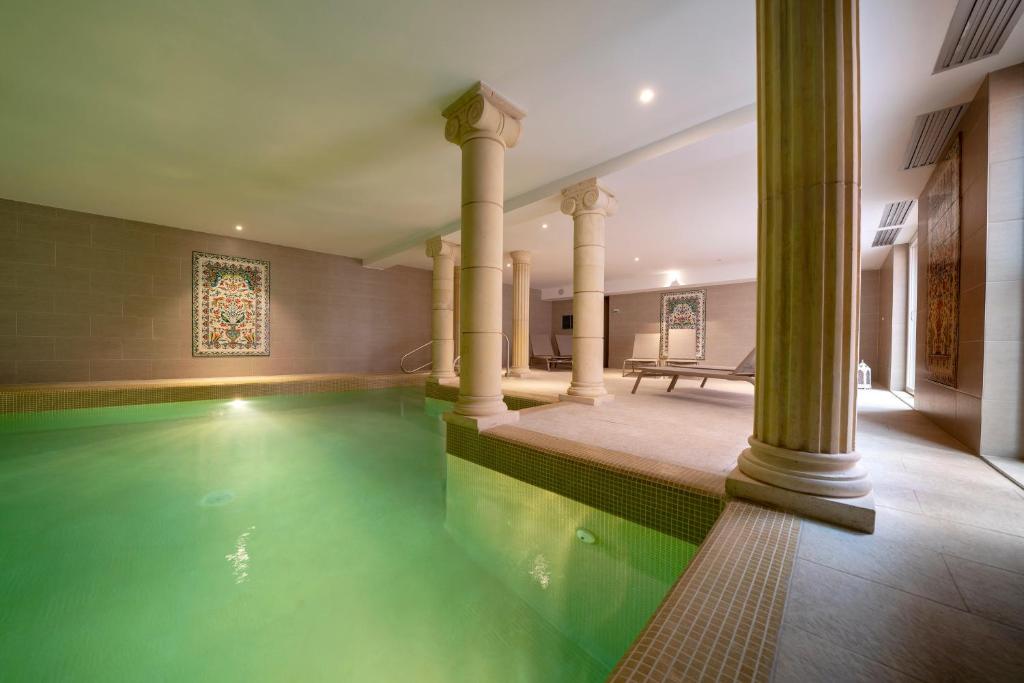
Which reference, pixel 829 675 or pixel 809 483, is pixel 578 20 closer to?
pixel 809 483

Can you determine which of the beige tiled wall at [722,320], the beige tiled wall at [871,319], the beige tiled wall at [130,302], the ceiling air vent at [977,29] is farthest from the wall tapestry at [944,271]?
the beige tiled wall at [130,302]

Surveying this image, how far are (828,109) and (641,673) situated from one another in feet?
7.70

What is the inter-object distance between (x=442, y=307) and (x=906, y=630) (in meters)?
7.03

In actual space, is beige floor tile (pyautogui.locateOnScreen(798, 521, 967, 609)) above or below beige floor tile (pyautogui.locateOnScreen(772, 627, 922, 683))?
below

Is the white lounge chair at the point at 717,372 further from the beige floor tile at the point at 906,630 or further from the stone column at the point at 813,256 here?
the beige floor tile at the point at 906,630

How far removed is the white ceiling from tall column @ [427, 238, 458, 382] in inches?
63.0

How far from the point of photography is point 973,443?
9.25ft

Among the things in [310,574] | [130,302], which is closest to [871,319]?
[310,574]

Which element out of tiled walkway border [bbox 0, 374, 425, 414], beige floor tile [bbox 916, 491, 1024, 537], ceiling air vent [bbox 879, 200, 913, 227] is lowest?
tiled walkway border [bbox 0, 374, 425, 414]

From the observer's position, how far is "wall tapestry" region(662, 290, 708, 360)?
1168 cm

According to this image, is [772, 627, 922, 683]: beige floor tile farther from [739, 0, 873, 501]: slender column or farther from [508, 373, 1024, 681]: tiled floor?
[739, 0, 873, 501]: slender column

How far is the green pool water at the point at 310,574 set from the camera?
1.58m

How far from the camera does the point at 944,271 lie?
137 inches

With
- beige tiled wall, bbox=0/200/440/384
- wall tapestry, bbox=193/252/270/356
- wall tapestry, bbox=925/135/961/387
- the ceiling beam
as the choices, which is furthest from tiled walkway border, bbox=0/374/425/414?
wall tapestry, bbox=925/135/961/387
